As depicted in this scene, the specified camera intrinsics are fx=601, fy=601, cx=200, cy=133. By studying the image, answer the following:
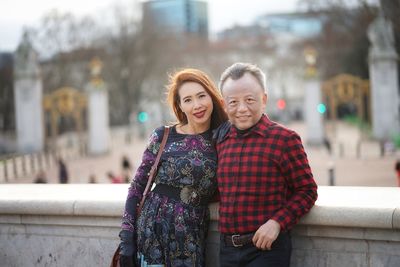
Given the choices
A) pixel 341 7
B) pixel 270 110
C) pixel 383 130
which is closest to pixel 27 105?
pixel 383 130

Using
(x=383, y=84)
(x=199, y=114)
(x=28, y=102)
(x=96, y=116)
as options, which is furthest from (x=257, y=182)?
(x=96, y=116)

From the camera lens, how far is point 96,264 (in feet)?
15.0

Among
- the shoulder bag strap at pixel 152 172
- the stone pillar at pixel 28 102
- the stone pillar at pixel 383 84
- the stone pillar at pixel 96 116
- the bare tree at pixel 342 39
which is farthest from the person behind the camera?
the bare tree at pixel 342 39

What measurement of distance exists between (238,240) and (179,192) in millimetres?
503

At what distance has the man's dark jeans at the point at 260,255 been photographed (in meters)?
3.40

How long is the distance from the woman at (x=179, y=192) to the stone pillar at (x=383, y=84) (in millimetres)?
28304

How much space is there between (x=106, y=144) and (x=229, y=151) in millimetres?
30889

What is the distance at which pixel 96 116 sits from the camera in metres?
34.0

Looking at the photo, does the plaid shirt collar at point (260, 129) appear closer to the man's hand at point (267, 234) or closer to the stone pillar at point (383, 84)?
the man's hand at point (267, 234)

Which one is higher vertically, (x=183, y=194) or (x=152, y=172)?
(x=152, y=172)

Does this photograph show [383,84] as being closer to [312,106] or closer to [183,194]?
[312,106]

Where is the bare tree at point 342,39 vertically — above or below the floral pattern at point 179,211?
above

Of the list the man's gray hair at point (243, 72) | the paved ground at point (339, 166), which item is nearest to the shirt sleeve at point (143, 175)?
the man's gray hair at point (243, 72)

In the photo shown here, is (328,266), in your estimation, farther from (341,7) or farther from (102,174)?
(341,7)
